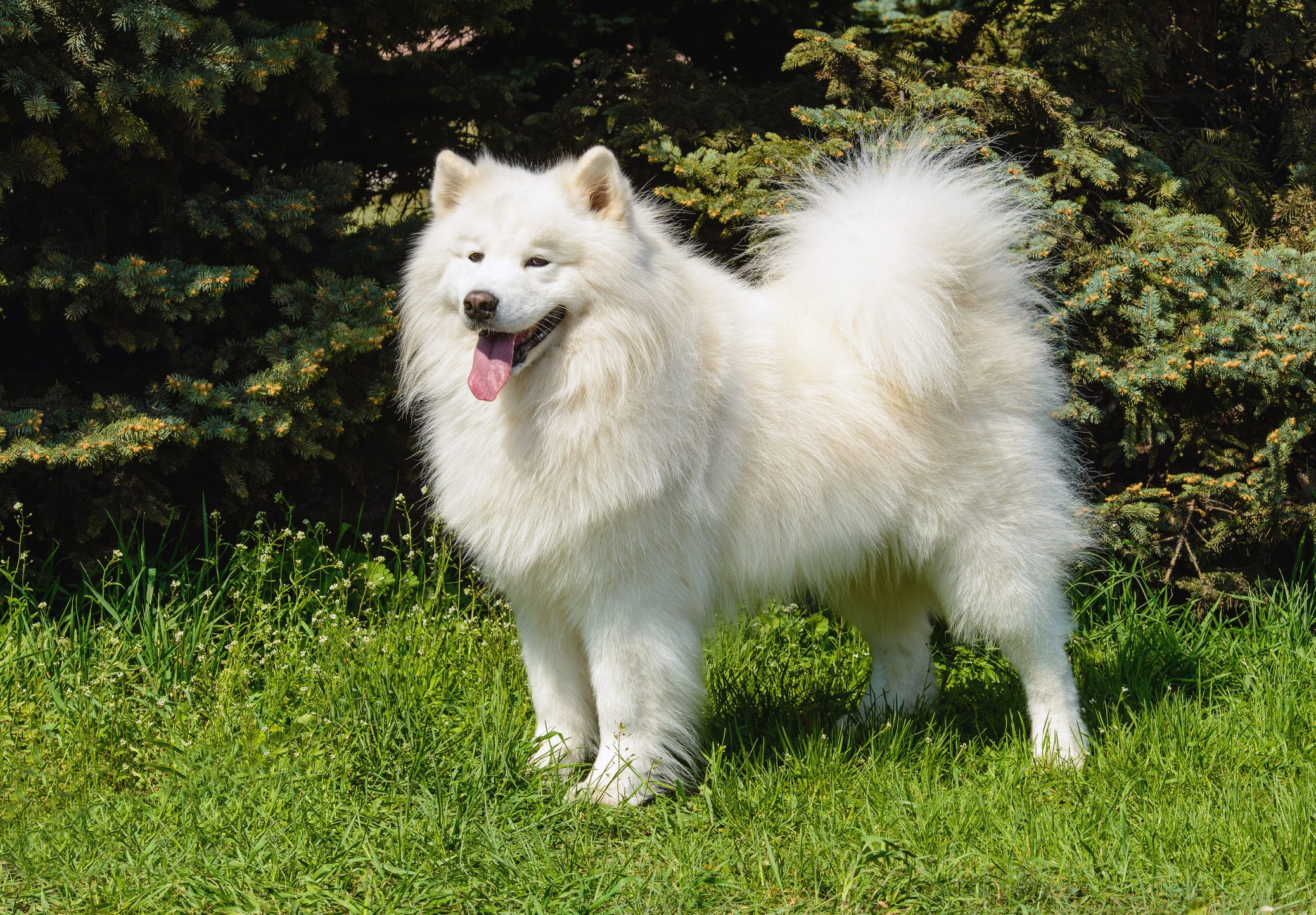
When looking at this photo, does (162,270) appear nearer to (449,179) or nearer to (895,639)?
(449,179)

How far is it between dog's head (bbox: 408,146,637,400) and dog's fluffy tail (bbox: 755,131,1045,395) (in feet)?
2.43

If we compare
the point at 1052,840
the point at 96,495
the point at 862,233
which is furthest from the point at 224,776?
the point at 862,233

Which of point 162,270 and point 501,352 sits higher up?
point 162,270

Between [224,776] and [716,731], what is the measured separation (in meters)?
1.60

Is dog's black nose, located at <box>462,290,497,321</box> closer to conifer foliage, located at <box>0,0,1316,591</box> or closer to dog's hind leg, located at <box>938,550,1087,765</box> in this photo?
conifer foliage, located at <box>0,0,1316,591</box>

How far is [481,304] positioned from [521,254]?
231 mm

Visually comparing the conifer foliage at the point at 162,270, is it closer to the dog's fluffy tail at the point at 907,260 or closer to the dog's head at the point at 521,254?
the dog's head at the point at 521,254

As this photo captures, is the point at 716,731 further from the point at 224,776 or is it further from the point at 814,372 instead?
the point at 224,776

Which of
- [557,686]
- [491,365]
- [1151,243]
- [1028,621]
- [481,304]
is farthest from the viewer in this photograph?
[1151,243]

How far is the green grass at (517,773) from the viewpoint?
9.20ft

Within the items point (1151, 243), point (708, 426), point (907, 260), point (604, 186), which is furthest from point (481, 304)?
point (1151, 243)

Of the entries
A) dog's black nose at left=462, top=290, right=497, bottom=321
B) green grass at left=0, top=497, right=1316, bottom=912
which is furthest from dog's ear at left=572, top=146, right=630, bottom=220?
green grass at left=0, top=497, right=1316, bottom=912

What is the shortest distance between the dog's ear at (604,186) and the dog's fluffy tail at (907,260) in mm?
757

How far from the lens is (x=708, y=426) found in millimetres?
3277
